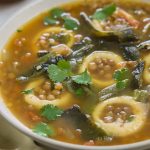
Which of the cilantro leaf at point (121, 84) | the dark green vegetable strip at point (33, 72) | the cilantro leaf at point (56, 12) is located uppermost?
the cilantro leaf at point (56, 12)

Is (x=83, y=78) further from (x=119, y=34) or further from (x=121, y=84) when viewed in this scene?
(x=119, y=34)

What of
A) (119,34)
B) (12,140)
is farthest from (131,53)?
(12,140)

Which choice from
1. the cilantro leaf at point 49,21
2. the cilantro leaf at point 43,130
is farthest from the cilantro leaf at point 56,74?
the cilantro leaf at point 49,21

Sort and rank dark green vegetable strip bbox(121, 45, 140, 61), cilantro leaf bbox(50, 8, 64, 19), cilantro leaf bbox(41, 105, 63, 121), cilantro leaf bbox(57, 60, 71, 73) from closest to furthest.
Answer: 1. cilantro leaf bbox(41, 105, 63, 121)
2. cilantro leaf bbox(57, 60, 71, 73)
3. dark green vegetable strip bbox(121, 45, 140, 61)
4. cilantro leaf bbox(50, 8, 64, 19)

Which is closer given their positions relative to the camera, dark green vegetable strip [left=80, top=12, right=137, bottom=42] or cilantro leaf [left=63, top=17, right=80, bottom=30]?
dark green vegetable strip [left=80, top=12, right=137, bottom=42]

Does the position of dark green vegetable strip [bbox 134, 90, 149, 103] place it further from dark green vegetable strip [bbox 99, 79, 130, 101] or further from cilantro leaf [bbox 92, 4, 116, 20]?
cilantro leaf [bbox 92, 4, 116, 20]

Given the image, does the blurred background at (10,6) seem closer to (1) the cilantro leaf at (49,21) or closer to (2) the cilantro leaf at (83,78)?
(1) the cilantro leaf at (49,21)

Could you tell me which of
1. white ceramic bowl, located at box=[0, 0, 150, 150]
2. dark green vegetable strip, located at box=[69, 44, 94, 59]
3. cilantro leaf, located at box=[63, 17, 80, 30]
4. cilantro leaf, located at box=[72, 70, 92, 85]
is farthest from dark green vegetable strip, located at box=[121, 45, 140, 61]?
white ceramic bowl, located at box=[0, 0, 150, 150]
